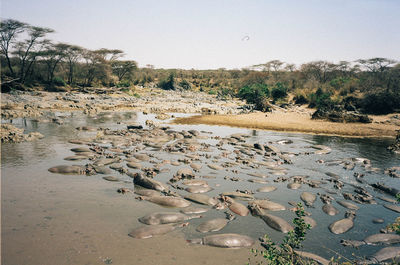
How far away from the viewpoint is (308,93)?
41.5 meters

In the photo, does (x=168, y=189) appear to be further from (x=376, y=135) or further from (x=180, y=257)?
(x=376, y=135)

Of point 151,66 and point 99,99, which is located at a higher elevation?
point 151,66

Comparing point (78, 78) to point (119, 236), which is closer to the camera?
point (119, 236)

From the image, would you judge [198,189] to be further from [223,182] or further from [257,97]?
[257,97]

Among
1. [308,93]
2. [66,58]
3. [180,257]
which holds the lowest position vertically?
[180,257]

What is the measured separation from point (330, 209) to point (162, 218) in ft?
18.1

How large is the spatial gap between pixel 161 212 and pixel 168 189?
169cm

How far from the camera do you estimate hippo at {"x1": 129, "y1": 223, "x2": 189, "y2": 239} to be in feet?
20.7

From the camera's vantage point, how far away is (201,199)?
8.30 metres

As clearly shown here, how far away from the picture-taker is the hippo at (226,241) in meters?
6.05

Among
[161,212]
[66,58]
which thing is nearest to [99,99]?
[66,58]

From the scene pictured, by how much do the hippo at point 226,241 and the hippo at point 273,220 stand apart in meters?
1.05

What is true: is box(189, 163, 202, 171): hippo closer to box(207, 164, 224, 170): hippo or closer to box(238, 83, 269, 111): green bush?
box(207, 164, 224, 170): hippo

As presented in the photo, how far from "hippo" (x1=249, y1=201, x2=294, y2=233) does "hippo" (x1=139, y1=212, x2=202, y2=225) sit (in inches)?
84.3
